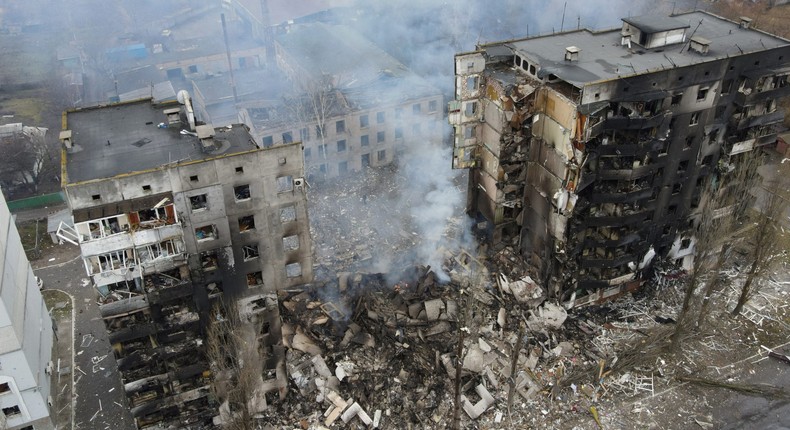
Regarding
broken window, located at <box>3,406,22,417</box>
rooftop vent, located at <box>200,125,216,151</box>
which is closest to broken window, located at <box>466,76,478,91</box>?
rooftop vent, located at <box>200,125,216,151</box>

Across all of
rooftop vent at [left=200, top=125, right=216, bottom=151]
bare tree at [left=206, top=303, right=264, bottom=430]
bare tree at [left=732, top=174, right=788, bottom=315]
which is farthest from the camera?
bare tree at [left=732, top=174, right=788, bottom=315]

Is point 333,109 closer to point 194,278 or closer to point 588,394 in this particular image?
point 194,278

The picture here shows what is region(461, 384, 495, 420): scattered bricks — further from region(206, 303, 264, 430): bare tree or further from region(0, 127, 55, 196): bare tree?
region(0, 127, 55, 196): bare tree

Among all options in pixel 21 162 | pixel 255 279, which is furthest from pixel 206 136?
pixel 21 162

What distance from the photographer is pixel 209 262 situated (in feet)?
107

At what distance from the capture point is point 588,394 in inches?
1512

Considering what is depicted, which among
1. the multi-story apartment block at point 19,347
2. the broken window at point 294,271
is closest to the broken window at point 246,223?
the broken window at point 294,271

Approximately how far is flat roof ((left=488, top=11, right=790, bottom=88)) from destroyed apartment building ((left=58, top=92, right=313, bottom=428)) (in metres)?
18.6

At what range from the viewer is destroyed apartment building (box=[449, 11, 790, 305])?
37.3 meters

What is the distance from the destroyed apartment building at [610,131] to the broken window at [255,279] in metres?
17.4

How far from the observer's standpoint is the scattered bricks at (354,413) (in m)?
36.5

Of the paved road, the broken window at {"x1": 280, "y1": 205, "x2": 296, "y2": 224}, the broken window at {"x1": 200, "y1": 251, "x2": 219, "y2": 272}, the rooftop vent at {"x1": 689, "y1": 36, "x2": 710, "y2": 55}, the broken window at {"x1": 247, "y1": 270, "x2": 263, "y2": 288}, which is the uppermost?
the rooftop vent at {"x1": 689, "y1": 36, "x2": 710, "y2": 55}

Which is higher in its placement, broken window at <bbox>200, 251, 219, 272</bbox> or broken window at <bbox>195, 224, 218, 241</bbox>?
broken window at <bbox>195, 224, 218, 241</bbox>

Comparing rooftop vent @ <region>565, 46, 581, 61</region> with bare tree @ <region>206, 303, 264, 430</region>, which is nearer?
bare tree @ <region>206, 303, 264, 430</region>
